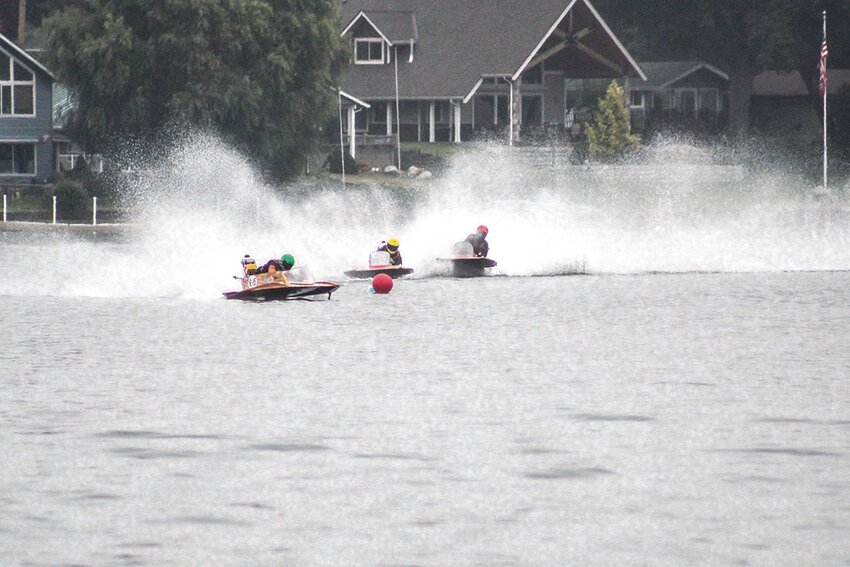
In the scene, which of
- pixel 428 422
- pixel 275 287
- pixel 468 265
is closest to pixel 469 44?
pixel 468 265

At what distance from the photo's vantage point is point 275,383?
936 inches

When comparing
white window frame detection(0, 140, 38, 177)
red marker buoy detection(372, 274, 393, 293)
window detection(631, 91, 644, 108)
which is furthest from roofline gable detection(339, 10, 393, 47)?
red marker buoy detection(372, 274, 393, 293)

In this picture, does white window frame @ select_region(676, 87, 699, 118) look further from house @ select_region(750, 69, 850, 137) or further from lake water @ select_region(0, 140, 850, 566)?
lake water @ select_region(0, 140, 850, 566)

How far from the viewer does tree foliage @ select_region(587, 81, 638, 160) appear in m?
81.4

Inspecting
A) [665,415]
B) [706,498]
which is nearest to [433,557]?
[706,498]

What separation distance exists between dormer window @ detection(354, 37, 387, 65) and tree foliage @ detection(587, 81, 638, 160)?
15.5m

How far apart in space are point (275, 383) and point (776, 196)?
55.6 meters

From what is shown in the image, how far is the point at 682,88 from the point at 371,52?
22392 millimetres

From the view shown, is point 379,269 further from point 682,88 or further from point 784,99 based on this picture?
point 784,99

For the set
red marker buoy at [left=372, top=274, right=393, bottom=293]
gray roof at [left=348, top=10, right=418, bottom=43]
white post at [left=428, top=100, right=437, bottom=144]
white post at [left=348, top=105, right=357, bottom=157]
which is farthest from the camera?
gray roof at [left=348, top=10, right=418, bottom=43]

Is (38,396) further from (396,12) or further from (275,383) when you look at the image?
(396,12)

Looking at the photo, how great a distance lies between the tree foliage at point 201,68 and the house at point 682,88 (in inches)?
1508

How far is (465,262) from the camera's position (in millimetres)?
42688

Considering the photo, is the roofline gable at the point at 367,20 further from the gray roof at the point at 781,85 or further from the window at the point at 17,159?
the gray roof at the point at 781,85
